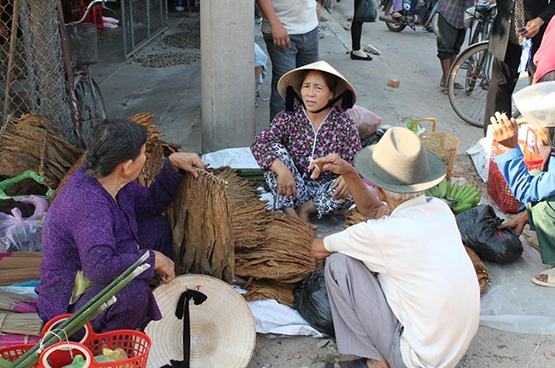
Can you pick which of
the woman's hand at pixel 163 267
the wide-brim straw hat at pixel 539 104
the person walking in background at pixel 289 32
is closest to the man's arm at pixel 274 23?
the person walking in background at pixel 289 32

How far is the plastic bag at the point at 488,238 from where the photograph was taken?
380 cm

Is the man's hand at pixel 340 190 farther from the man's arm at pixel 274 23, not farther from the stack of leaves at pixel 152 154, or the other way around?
the man's arm at pixel 274 23

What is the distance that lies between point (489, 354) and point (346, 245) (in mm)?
1045

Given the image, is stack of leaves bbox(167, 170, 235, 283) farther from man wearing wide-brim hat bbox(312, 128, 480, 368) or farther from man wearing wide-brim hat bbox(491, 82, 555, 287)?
man wearing wide-brim hat bbox(491, 82, 555, 287)

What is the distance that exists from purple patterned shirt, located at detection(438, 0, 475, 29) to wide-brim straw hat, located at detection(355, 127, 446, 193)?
4634 millimetres

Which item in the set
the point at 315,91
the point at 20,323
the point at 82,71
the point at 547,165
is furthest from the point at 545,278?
the point at 82,71

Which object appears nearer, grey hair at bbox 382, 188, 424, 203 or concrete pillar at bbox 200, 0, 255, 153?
grey hair at bbox 382, 188, 424, 203

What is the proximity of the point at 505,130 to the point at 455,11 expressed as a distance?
382 centimetres

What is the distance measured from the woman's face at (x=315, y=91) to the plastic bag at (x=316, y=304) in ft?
3.62

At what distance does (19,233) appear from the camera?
356 centimetres

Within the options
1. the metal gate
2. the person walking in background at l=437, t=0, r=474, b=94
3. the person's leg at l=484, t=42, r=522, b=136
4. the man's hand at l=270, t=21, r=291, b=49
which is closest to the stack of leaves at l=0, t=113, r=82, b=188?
the man's hand at l=270, t=21, r=291, b=49

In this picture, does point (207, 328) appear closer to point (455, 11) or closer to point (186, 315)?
point (186, 315)

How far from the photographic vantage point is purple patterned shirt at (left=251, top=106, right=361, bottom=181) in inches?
159

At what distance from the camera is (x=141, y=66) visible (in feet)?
26.1
